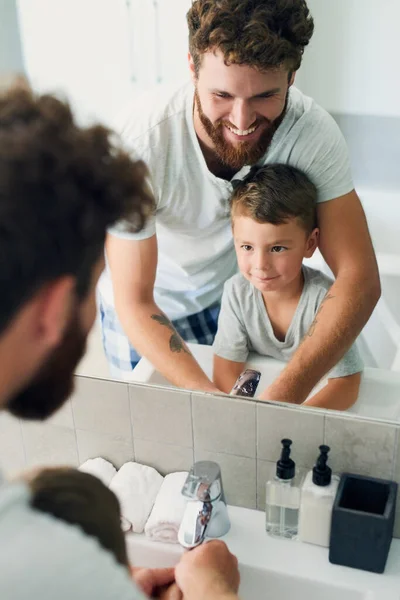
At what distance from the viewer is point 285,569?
3.70ft

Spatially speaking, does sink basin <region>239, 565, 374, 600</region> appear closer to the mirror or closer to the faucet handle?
the faucet handle

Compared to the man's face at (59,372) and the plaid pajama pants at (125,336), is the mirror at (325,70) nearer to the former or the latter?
the plaid pajama pants at (125,336)

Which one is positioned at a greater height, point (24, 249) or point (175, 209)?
point (24, 249)

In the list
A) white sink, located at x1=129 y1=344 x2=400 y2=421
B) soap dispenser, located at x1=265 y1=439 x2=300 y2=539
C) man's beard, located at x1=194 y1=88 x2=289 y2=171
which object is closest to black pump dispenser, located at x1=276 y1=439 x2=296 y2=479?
soap dispenser, located at x1=265 y1=439 x2=300 y2=539

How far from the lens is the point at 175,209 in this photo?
115 cm

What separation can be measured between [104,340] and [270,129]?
47 cm

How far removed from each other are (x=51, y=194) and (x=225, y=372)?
74 centimetres

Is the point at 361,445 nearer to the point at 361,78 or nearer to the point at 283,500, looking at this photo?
the point at 283,500

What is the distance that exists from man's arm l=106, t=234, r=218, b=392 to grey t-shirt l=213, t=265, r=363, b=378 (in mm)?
61

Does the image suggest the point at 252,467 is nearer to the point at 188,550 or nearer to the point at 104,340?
the point at 188,550

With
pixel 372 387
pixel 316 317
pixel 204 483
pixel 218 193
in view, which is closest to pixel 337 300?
pixel 316 317

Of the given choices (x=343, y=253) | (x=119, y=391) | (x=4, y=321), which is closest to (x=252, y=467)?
(x=119, y=391)

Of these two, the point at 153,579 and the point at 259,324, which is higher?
the point at 259,324

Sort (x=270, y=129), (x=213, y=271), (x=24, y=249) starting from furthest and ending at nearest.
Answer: (x=213, y=271)
(x=270, y=129)
(x=24, y=249)
